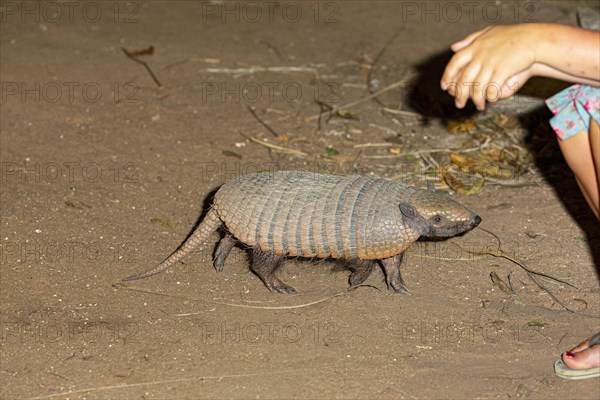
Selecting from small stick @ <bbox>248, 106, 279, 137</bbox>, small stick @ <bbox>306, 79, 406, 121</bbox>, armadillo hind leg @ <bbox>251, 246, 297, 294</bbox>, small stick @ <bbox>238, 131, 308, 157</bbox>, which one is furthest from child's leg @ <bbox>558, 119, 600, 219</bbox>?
small stick @ <bbox>306, 79, 406, 121</bbox>

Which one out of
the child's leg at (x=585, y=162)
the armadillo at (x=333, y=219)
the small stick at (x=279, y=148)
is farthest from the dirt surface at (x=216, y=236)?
the child's leg at (x=585, y=162)

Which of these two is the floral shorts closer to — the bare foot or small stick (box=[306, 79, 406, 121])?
the bare foot

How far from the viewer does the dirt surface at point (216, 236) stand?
11.5ft

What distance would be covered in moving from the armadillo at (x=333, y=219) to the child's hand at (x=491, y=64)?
144 cm

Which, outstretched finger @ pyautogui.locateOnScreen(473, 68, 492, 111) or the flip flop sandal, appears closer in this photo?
outstretched finger @ pyautogui.locateOnScreen(473, 68, 492, 111)

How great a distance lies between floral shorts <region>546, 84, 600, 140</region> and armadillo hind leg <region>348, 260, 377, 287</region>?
1281 millimetres

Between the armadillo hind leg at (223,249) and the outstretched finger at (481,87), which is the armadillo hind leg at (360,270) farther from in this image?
the outstretched finger at (481,87)

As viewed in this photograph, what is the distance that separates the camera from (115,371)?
348 centimetres

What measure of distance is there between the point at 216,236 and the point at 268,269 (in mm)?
660

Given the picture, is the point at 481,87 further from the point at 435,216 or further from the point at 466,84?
the point at 435,216

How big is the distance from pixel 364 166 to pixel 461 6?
10.5 ft

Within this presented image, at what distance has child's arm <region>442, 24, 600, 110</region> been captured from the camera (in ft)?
8.30

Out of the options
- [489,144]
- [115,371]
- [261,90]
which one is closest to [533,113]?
[489,144]

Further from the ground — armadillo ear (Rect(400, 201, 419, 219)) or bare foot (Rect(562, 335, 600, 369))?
armadillo ear (Rect(400, 201, 419, 219))
